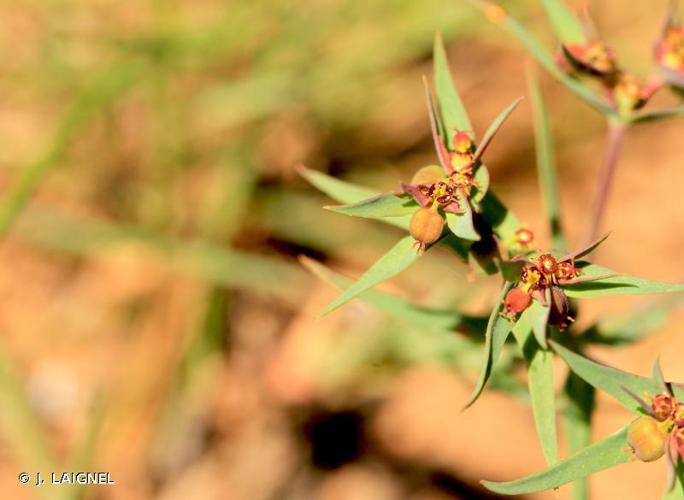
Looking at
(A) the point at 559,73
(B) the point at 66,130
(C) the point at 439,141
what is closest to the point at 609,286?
(C) the point at 439,141

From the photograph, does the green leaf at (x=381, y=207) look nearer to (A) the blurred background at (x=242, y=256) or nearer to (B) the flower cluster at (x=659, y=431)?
(B) the flower cluster at (x=659, y=431)

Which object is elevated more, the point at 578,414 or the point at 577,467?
the point at 578,414

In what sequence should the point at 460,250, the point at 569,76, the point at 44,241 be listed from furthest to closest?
the point at 44,241 → the point at 569,76 → the point at 460,250

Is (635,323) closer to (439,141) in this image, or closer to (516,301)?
(516,301)

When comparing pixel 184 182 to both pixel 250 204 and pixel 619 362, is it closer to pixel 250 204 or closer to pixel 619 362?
pixel 250 204

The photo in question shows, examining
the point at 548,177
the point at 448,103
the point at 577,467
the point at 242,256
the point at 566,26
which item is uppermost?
the point at 242,256

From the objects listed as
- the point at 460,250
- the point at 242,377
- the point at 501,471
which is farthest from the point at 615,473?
the point at 460,250

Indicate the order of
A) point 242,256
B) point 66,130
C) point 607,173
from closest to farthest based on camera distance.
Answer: point 607,173 < point 66,130 < point 242,256
